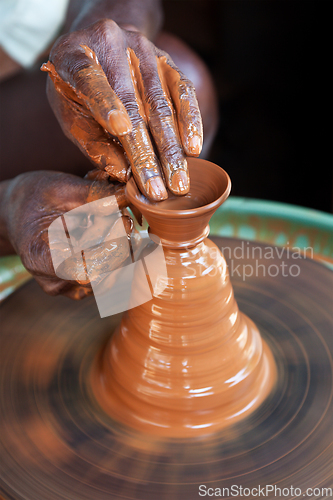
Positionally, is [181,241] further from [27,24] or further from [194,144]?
[27,24]

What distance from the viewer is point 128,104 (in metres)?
0.95

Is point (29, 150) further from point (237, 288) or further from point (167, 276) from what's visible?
point (167, 276)

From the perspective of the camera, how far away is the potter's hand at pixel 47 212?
3.33ft

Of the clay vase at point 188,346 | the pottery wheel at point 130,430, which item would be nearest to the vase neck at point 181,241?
the clay vase at point 188,346

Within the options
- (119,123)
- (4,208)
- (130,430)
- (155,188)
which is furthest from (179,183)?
(4,208)

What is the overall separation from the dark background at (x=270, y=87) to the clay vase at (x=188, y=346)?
6.43 ft

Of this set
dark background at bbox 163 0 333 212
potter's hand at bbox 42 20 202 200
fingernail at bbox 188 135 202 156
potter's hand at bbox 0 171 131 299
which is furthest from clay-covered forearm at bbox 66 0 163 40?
dark background at bbox 163 0 333 212

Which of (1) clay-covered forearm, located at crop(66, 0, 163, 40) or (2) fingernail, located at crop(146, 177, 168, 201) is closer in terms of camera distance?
(2) fingernail, located at crop(146, 177, 168, 201)

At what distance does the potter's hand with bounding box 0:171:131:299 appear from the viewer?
1016 mm

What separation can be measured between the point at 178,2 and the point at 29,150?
1595mm

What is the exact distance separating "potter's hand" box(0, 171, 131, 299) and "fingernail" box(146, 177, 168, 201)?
0.14 meters

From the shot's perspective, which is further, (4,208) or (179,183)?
(4,208)

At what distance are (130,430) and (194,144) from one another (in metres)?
0.60

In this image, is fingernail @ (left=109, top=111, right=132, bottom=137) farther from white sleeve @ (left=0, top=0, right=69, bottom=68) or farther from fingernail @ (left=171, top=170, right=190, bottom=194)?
white sleeve @ (left=0, top=0, right=69, bottom=68)
